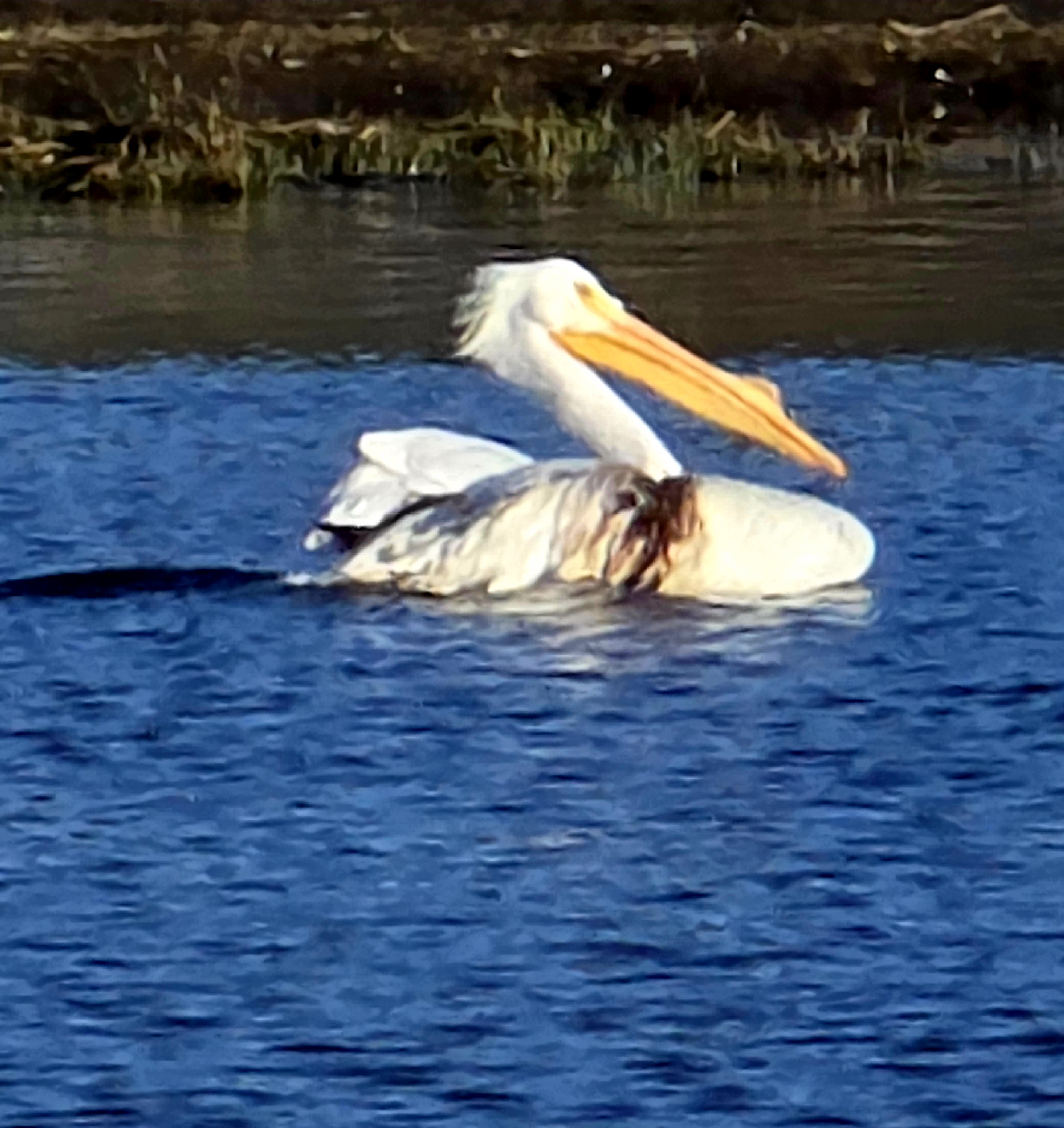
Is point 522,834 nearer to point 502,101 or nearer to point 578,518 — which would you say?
point 578,518

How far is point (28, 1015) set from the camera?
6.38 meters

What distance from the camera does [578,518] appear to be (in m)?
9.21

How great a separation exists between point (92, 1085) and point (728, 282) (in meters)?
9.71

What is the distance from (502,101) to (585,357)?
10.8 m

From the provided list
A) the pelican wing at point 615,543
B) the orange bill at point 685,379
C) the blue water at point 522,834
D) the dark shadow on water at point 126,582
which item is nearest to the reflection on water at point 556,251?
the blue water at point 522,834

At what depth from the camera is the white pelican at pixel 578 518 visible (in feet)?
30.0

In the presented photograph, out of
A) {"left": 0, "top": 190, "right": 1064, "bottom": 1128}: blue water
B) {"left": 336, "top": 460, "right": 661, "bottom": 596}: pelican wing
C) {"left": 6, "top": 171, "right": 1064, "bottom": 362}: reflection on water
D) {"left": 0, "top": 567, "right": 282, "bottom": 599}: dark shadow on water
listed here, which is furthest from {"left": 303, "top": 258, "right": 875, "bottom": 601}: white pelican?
{"left": 6, "top": 171, "right": 1064, "bottom": 362}: reflection on water

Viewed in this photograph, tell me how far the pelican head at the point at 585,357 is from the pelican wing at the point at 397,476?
1.13 ft

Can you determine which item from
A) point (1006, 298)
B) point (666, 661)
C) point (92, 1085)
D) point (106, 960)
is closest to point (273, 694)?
Result: point (666, 661)

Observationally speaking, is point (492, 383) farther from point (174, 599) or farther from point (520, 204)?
point (520, 204)

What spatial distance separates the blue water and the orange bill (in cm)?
37

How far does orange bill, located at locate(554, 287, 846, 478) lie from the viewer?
9.92 m

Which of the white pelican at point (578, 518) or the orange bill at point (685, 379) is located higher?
the orange bill at point (685, 379)

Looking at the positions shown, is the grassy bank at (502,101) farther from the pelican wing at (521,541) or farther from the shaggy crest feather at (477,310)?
the pelican wing at (521,541)
